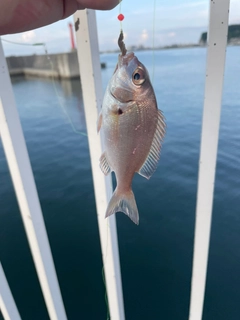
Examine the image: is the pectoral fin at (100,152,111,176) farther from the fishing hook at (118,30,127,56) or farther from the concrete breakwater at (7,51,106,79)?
the concrete breakwater at (7,51,106,79)

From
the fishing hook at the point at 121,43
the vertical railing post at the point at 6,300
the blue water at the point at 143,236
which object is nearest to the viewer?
the fishing hook at the point at 121,43

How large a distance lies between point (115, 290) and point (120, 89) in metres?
1.00

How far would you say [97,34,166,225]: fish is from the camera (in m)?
0.56

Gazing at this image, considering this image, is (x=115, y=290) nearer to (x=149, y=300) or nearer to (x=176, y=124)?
(x=149, y=300)

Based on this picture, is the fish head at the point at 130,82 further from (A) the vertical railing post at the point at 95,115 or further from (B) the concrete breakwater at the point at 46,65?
(B) the concrete breakwater at the point at 46,65

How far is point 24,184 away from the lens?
968 millimetres

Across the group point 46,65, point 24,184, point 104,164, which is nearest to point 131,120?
point 104,164

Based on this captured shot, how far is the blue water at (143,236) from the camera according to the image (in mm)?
1900

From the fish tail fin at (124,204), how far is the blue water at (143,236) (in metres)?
0.91

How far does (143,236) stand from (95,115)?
6.08 feet

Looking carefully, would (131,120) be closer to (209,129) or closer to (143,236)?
(209,129)

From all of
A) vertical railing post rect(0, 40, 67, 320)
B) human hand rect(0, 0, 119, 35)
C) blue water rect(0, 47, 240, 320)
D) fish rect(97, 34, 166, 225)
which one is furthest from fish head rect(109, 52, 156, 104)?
blue water rect(0, 47, 240, 320)

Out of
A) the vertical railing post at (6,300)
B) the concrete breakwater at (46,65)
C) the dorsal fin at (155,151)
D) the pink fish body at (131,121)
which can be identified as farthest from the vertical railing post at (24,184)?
the concrete breakwater at (46,65)

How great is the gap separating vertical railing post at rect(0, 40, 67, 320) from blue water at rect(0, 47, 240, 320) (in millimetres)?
557
